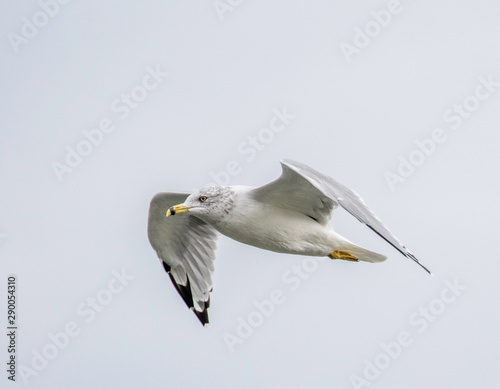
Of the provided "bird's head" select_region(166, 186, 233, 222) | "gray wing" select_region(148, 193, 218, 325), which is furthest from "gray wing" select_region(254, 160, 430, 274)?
"gray wing" select_region(148, 193, 218, 325)

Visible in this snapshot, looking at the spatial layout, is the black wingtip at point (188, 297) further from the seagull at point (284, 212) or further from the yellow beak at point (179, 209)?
the yellow beak at point (179, 209)

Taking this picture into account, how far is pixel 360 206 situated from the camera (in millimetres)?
9539

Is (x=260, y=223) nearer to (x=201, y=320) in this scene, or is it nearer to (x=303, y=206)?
(x=303, y=206)

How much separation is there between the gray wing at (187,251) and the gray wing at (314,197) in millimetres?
1733

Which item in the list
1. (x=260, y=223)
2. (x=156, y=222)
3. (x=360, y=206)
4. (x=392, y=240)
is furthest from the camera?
(x=156, y=222)

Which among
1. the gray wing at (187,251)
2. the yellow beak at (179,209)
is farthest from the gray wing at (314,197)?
the gray wing at (187,251)

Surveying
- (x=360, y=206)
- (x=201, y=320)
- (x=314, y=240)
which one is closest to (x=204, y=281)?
(x=201, y=320)

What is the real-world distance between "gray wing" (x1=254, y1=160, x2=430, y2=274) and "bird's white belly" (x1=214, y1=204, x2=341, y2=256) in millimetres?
111

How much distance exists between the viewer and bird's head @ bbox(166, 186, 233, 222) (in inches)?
397

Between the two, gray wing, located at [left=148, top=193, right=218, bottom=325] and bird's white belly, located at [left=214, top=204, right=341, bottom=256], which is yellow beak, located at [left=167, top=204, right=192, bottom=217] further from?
gray wing, located at [left=148, top=193, right=218, bottom=325]

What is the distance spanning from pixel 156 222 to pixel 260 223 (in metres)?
1.91

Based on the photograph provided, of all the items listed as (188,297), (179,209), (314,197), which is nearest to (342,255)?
(314,197)

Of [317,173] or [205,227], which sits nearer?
[317,173]

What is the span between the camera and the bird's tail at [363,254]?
10.6 metres
